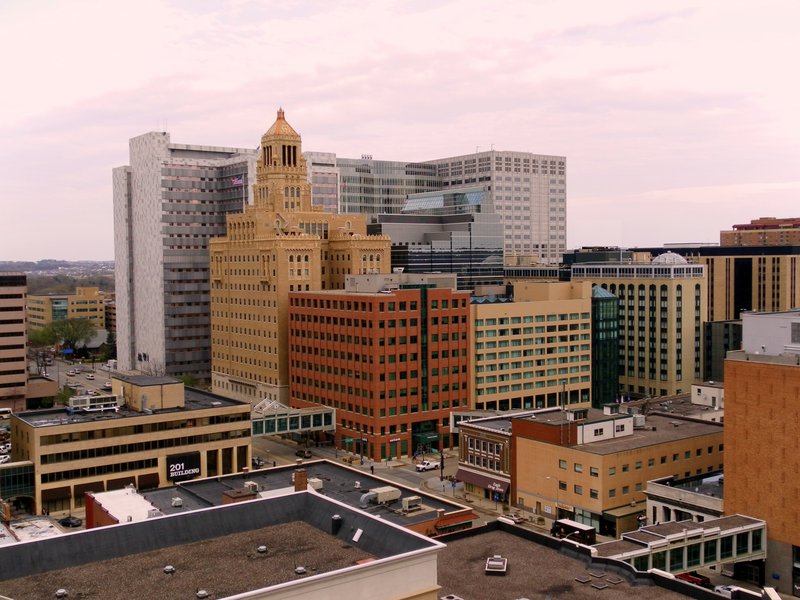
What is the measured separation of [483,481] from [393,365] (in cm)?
3257

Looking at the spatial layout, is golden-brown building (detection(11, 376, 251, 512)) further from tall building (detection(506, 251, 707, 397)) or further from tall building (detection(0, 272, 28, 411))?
tall building (detection(506, 251, 707, 397))

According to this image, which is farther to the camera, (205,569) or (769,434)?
(769,434)

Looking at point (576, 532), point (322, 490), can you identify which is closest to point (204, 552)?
point (322, 490)

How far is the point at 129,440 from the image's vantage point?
11912cm

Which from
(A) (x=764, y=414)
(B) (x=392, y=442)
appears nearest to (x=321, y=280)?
(B) (x=392, y=442)

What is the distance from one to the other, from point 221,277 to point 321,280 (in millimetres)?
23955

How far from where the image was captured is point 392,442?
14150cm

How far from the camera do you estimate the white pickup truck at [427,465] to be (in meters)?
134

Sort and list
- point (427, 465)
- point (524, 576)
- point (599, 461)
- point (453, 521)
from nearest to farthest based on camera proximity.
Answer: point (524, 576), point (453, 521), point (599, 461), point (427, 465)

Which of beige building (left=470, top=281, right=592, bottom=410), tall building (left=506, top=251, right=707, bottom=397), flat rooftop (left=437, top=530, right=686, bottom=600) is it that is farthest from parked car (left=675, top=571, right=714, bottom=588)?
tall building (left=506, top=251, right=707, bottom=397)

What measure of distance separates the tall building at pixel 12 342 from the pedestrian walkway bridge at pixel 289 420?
64.6 meters

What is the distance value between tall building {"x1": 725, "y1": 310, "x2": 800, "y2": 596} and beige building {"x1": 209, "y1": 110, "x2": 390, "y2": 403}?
98886mm

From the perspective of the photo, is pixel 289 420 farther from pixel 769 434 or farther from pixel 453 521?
pixel 769 434

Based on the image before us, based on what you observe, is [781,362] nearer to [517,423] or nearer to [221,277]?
[517,423]
